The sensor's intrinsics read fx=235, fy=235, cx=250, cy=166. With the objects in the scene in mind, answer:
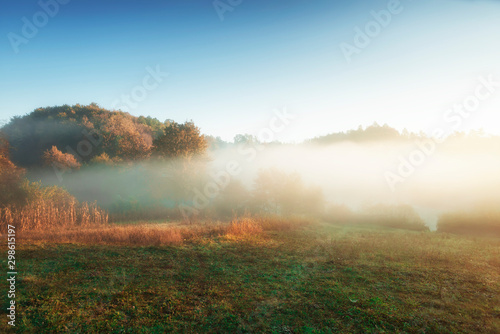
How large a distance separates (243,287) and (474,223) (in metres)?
21.7

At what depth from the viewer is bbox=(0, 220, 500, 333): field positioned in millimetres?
4566

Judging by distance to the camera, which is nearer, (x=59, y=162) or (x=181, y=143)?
(x=181, y=143)

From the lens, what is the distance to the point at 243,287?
20.8 ft

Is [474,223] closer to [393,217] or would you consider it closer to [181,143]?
[393,217]

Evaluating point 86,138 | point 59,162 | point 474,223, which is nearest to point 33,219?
point 59,162

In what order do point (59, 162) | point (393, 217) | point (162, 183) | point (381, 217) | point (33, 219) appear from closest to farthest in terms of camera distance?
point (33, 219), point (393, 217), point (381, 217), point (162, 183), point (59, 162)

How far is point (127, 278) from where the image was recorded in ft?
21.6

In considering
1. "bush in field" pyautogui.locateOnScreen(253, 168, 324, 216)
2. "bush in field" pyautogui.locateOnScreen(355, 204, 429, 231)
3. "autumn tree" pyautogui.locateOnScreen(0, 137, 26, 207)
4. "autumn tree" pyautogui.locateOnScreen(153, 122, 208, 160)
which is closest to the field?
"autumn tree" pyautogui.locateOnScreen(0, 137, 26, 207)

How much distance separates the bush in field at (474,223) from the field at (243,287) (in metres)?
8.35

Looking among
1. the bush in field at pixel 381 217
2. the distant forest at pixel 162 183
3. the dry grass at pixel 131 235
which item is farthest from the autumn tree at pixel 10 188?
the bush in field at pixel 381 217

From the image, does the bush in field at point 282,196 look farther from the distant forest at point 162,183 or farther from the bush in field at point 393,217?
the bush in field at point 393,217

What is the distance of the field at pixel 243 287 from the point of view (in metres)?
4.57

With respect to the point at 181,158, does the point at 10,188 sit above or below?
below

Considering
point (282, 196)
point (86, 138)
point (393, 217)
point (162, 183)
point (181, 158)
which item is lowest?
point (393, 217)
